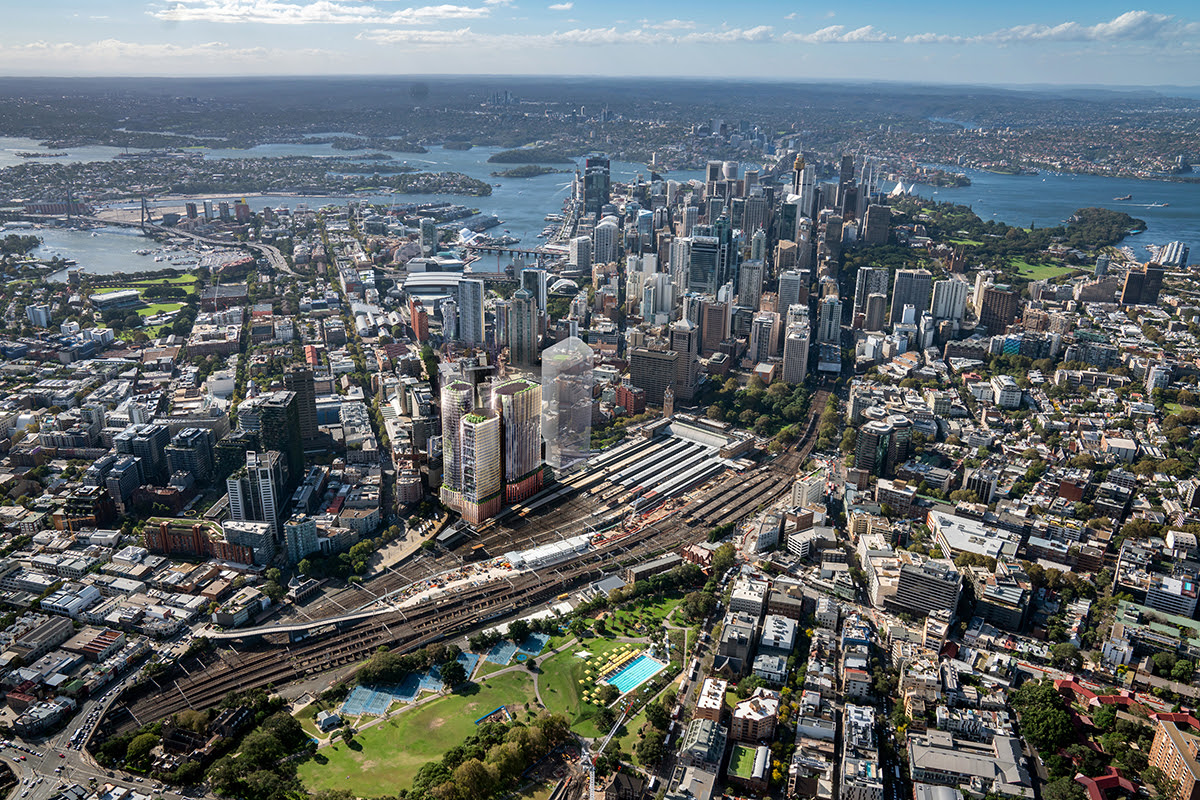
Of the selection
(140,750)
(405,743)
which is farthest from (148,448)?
(405,743)

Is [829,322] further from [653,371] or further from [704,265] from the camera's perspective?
[653,371]

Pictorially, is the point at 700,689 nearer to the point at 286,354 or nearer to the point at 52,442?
the point at 52,442

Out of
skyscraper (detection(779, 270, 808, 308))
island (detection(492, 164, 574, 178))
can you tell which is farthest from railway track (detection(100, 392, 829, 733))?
island (detection(492, 164, 574, 178))

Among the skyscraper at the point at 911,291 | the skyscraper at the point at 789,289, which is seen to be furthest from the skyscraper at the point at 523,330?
the skyscraper at the point at 911,291

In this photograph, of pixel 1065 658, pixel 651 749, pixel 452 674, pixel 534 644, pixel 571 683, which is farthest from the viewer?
pixel 534 644

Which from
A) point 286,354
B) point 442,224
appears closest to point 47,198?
point 442,224

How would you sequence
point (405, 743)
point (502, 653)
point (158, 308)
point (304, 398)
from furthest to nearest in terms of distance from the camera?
point (158, 308) < point (304, 398) < point (502, 653) < point (405, 743)

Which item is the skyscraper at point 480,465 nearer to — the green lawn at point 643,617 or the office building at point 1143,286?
the green lawn at point 643,617
